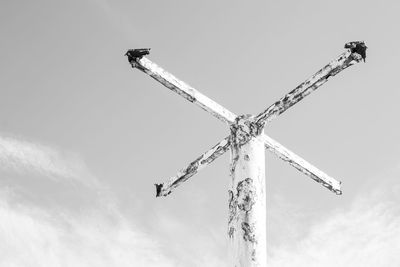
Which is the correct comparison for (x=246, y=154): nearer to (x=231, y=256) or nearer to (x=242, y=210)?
(x=242, y=210)

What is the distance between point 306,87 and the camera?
3867mm

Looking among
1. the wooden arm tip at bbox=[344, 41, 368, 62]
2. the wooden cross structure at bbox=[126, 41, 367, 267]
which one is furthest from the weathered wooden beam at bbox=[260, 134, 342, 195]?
the wooden arm tip at bbox=[344, 41, 368, 62]

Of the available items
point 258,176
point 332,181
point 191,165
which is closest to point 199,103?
point 191,165

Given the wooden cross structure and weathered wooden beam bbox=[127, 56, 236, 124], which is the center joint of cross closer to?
the wooden cross structure

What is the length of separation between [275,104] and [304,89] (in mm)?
287

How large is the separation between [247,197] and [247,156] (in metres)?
0.36

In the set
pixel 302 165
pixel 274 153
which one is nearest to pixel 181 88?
pixel 274 153

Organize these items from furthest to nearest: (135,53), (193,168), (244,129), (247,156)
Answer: (193,168), (135,53), (244,129), (247,156)

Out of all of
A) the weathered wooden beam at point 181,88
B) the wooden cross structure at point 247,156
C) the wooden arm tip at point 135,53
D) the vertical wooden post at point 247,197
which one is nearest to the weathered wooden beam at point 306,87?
the wooden cross structure at point 247,156

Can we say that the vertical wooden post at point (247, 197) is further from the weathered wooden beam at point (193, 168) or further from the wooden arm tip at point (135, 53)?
the wooden arm tip at point (135, 53)

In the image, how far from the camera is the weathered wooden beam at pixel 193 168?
13.2 feet

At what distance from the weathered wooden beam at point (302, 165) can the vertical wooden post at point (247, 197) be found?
0.28m

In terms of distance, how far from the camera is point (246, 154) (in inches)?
147

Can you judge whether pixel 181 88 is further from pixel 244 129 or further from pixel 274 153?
pixel 274 153
